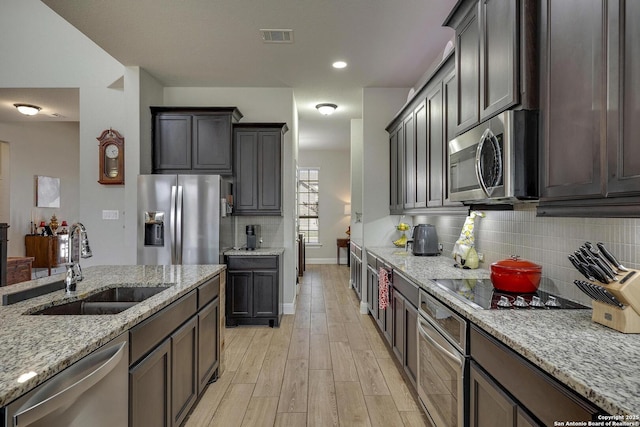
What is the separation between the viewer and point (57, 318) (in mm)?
1518

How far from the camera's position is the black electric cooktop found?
1667 mm

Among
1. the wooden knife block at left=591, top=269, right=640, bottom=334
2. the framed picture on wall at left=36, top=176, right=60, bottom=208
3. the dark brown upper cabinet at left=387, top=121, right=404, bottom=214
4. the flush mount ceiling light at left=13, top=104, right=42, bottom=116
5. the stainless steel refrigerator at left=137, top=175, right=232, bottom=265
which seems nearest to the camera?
the wooden knife block at left=591, top=269, right=640, bottom=334

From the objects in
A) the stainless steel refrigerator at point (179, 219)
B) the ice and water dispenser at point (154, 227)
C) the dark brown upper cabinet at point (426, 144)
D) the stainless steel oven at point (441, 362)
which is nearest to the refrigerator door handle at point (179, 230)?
the stainless steel refrigerator at point (179, 219)

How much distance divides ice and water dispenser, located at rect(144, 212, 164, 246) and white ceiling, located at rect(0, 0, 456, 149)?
1685 millimetres

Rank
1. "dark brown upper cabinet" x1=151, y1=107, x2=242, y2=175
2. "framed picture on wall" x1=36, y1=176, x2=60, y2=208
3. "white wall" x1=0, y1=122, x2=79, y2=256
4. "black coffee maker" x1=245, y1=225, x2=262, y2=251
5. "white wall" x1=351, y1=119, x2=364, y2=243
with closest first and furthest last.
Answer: "dark brown upper cabinet" x1=151, y1=107, x2=242, y2=175 → "black coffee maker" x1=245, y1=225, x2=262, y2=251 → "white wall" x1=351, y1=119, x2=364, y2=243 → "white wall" x1=0, y1=122, x2=79, y2=256 → "framed picture on wall" x1=36, y1=176, x2=60, y2=208

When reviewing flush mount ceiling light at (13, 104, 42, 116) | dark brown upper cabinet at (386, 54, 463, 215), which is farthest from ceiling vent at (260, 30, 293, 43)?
flush mount ceiling light at (13, 104, 42, 116)

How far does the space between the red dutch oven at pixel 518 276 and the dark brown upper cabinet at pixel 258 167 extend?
10.2ft

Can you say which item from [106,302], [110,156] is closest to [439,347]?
[106,302]

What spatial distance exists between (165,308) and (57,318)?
1.52 ft

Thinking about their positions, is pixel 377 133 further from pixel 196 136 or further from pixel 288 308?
pixel 288 308

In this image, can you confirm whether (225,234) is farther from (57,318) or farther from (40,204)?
(40,204)

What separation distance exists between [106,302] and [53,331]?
0.80 m

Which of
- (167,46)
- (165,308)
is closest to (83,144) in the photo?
(167,46)

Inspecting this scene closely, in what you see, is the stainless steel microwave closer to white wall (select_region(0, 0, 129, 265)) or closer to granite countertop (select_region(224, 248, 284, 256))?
granite countertop (select_region(224, 248, 284, 256))
